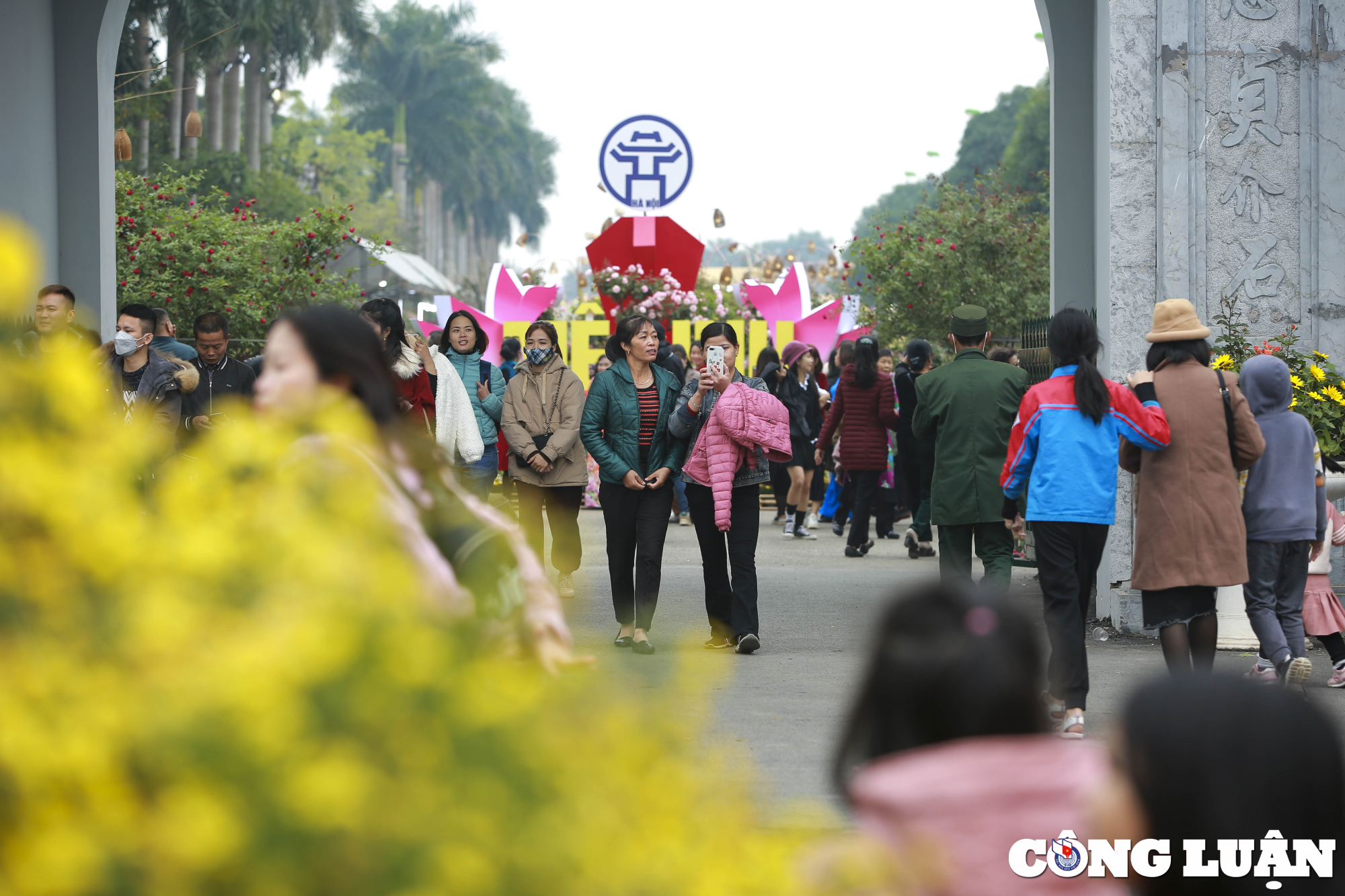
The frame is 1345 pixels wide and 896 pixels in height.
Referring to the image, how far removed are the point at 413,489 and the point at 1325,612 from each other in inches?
235

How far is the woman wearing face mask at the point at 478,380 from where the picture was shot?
968 centimetres

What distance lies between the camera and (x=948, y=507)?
6.82m

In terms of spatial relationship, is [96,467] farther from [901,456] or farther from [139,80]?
[139,80]

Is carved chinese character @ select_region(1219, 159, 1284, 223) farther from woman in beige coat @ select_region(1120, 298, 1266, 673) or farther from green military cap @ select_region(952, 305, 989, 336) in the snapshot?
woman in beige coat @ select_region(1120, 298, 1266, 673)

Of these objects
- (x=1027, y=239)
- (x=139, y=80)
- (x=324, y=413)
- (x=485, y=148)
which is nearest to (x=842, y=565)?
(x=324, y=413)

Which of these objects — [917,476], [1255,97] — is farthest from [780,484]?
[1255,97]

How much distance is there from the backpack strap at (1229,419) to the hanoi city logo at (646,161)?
12.6 m

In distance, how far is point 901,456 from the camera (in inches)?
524

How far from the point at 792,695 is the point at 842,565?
5532mm

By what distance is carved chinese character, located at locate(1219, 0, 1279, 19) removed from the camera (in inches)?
327

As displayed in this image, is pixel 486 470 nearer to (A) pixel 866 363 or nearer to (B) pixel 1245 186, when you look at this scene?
(A) pixel 866 363

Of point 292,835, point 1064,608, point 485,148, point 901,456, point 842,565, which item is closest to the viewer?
point 292,835

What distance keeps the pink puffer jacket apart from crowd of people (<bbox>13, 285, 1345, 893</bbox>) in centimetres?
2

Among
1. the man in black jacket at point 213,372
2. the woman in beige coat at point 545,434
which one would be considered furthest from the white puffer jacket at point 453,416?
the man in black jacket at point 213,372
